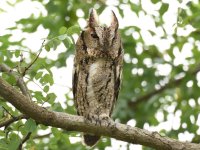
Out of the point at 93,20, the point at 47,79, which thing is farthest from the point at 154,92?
the point at 47,79

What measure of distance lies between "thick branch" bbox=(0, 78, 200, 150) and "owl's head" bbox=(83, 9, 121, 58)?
2.21 ft

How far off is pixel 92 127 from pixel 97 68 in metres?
0.66

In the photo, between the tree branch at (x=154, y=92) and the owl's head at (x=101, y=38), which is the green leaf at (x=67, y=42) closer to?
the owl's head at (x=101, y=38)

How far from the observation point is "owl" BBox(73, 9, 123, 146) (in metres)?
4.00

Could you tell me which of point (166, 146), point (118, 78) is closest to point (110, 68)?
point (118, 78)

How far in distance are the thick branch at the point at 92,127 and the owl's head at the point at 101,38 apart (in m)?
0.67

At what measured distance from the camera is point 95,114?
4129 millimetres

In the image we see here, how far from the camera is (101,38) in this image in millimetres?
3977

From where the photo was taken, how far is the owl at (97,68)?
4.00m

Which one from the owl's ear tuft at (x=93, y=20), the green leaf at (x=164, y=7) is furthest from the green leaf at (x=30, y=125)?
the green leaf at (x=164, y=7)

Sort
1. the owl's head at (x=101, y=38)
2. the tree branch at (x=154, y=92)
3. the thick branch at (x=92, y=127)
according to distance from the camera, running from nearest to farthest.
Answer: the thick branch at (x=92, y=127) → the owl's head at (x=101, y=38) → the tree branch at (x=154, y=92)

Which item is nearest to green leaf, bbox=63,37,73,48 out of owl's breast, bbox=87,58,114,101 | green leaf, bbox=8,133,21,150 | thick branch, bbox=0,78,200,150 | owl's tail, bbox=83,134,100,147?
thick branch, bbox=0,78,200,150

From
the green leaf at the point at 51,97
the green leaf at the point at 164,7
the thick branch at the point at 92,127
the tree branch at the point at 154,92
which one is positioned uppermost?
the green leaf at the point at 164,7

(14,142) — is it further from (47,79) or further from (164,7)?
(164,7)
